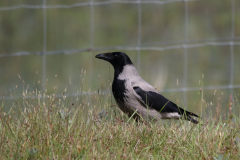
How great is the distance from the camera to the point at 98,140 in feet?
8.68

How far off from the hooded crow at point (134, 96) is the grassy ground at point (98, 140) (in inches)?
32.1

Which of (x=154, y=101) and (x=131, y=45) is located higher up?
(x=131, y=45)

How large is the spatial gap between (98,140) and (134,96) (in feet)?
4.28

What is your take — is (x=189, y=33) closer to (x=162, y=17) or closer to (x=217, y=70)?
(x=162, y=17)

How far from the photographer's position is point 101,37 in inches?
360

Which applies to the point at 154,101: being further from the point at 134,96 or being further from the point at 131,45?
the point at 131,45

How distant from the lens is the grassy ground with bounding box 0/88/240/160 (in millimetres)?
2486

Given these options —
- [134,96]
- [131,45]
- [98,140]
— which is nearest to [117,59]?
[134,96]

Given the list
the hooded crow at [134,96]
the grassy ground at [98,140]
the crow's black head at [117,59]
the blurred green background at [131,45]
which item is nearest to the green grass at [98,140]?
the grassy ground at [98,140]

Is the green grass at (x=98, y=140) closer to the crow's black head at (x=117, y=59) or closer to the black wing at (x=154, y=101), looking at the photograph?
the black wing at (x=154, y=101)

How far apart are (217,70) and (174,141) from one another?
13.1 ft

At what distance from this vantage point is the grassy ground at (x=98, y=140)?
8.16 ft

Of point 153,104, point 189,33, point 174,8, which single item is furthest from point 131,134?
point 189,33

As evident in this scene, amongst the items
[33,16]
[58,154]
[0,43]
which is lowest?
[58,154]
